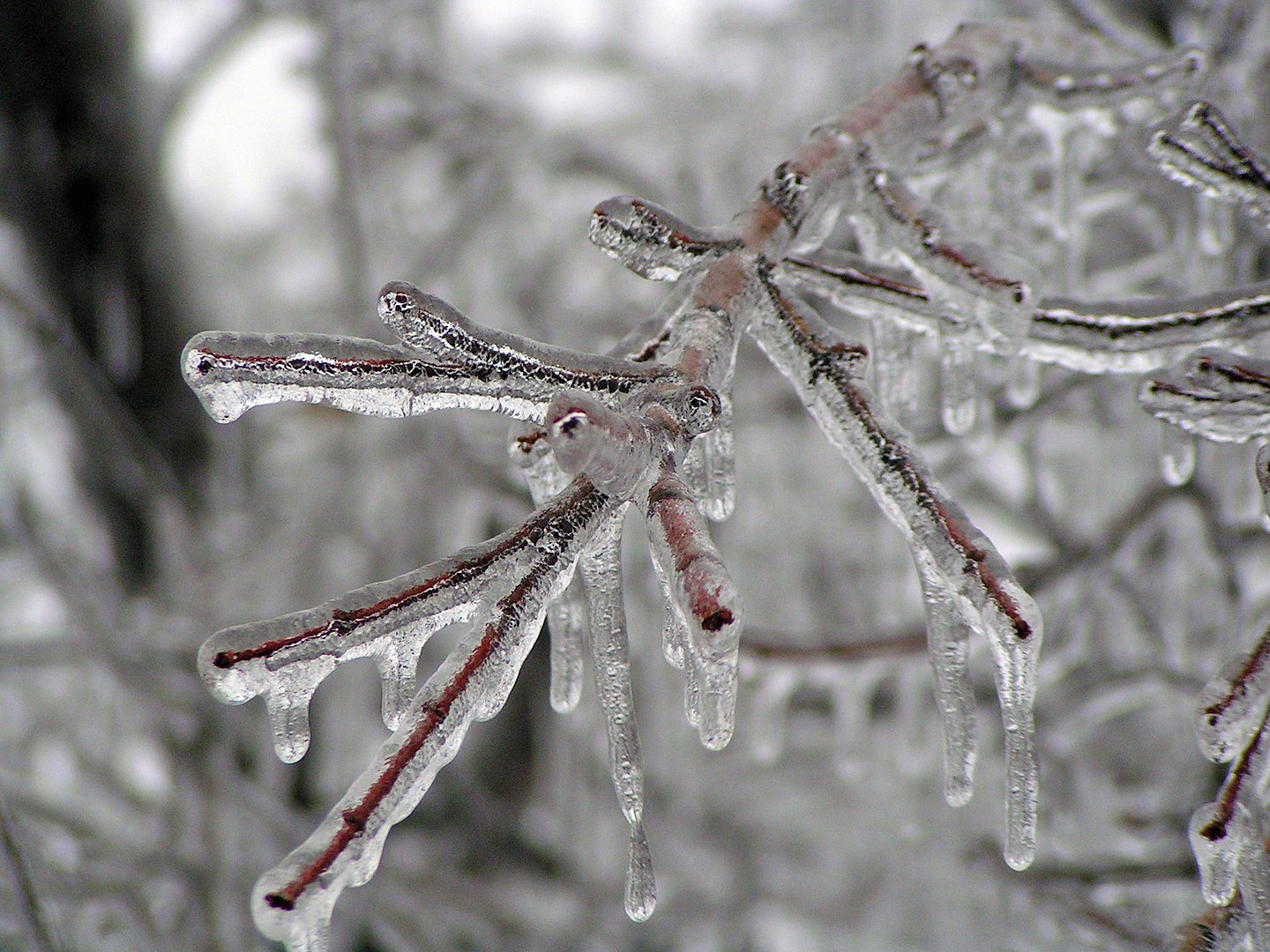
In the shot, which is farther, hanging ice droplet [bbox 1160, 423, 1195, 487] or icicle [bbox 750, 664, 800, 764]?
icicle [bbox 750, 664, 800, 764]

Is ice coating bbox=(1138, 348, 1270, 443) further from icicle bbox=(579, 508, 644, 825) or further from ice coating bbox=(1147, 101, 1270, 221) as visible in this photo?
icicle bbox=(579, 508, 644, 825)

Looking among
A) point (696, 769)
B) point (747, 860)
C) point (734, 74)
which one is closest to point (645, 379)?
point (696, 769)

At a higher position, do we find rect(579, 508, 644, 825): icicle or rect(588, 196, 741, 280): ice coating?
rect(588, 196, 741, 280): ice coating

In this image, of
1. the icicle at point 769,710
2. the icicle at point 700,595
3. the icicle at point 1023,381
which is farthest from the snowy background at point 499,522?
the icicle at point 700,595

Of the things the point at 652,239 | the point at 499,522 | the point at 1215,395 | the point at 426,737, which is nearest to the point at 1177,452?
the point at 1215,395

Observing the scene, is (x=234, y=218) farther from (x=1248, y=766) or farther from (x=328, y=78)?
(x=1248, y=766)

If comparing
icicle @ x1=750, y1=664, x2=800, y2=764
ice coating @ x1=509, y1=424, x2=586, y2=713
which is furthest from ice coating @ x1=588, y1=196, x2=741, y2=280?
icicle @ x1=750, y1=664, x2=800, y2=764
